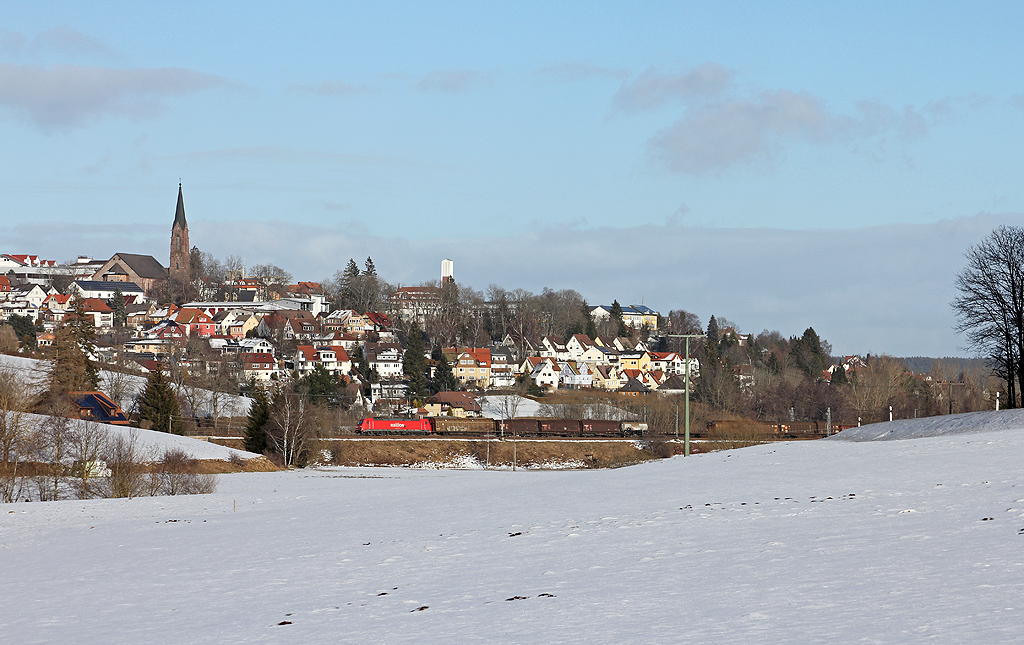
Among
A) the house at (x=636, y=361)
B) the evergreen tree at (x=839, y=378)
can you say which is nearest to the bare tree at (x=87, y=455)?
the evergreen tree at (x=839, y=378)

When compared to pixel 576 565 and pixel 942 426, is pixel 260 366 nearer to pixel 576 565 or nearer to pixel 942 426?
pixel 942 426

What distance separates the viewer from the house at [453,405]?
125 meters

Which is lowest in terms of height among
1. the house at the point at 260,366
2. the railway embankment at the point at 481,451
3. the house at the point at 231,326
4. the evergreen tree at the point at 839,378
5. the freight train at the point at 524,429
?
the railway embankment at the point at 481,451

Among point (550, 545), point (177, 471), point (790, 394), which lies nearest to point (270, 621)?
point (550, 545)

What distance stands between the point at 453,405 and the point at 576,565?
11106 cm

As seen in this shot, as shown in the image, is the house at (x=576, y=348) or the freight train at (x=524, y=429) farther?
the house at (x=576, y=348)

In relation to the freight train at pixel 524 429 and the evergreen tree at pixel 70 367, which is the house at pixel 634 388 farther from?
the evergreen tree at pixel 70 367

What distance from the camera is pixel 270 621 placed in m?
14.2

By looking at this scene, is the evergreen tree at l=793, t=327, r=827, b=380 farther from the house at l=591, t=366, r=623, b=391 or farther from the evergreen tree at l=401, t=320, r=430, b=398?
the evergreen tree at l=401, t=320, r=430, b=398

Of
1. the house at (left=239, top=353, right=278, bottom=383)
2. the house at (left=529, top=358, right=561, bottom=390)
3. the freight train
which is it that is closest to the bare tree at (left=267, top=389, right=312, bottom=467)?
the freight train

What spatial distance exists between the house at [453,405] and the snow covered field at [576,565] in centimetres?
9450

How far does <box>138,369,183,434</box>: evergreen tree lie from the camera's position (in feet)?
241

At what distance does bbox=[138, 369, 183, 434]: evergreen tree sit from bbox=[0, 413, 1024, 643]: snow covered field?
144 ft

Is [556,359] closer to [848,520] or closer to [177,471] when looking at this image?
[177,471]
